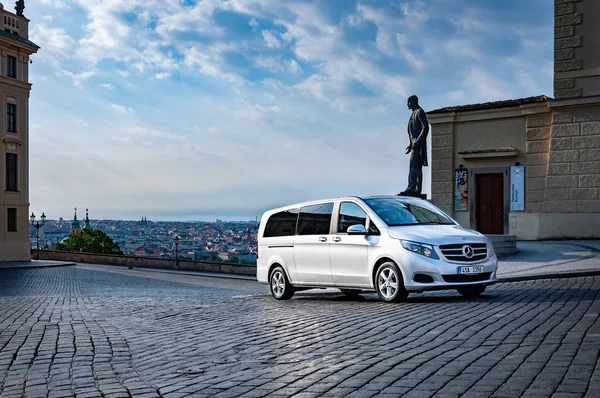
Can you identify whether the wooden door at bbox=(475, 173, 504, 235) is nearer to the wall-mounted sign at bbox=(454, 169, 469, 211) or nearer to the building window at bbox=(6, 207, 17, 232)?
the wall-mounted sign at bbox=(454, 169, 469, 211)

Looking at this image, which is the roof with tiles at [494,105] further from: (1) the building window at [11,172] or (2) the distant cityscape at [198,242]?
(1) the building window at [11,172]

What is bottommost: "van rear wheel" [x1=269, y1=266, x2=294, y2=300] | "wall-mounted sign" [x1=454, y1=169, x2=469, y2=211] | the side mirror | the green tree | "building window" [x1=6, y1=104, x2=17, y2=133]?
the green tree

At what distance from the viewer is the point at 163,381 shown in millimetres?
5887

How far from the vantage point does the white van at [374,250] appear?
457 inches

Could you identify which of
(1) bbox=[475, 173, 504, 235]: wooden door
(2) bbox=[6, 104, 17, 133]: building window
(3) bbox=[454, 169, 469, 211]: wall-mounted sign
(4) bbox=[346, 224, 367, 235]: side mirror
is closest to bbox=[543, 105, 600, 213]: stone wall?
(1) bbox=[475, 173, 504, 235]: wooden door

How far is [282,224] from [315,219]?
117 centimetres

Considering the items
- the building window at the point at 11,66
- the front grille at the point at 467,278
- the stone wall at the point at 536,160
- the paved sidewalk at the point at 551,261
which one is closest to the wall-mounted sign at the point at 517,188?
the stone wall at the point at 536,160

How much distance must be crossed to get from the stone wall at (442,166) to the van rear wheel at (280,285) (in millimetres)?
19399

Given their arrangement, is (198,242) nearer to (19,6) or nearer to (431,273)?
(19,6)

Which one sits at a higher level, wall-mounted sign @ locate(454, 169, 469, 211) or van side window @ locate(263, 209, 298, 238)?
wall-mounted sign @ locate(454, 169, 469, 211)

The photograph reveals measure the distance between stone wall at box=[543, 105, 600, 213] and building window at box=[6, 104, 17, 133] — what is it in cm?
3258

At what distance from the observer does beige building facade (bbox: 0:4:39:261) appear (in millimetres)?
44938

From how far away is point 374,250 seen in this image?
12203 millimetres

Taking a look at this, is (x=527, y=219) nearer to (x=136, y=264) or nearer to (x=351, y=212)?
(x=351, y=212)
